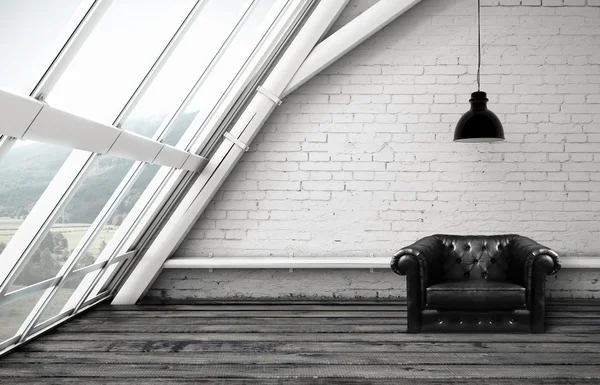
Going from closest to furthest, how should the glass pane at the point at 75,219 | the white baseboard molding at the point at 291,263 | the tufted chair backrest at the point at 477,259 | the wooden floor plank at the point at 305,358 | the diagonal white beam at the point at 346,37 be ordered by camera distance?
the glass pane at the point at 75,219, the wooden floor plank at the point at 305,358, the tufted chair backrest at the point at 477,259, the diagonal white beam at the point at 346,37, the white baseboard molding at the point at 291,263

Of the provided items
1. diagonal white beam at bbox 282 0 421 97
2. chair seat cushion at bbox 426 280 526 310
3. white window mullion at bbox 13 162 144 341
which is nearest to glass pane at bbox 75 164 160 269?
white window mullion at bbox 13 162 144 341

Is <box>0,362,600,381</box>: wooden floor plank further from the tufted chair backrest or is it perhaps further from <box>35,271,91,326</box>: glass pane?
the tufted chair backrest

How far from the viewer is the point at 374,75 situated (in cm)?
569

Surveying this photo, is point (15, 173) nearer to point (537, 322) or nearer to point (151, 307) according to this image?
point (151, 307)

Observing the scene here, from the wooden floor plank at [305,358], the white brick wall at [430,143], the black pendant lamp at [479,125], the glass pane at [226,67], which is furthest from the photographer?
the white brick wall at [430,143]

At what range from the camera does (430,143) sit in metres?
5.67

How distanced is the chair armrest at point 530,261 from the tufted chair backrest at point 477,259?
240 mm

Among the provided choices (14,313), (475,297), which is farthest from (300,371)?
(14,313)

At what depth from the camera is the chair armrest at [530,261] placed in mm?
4344

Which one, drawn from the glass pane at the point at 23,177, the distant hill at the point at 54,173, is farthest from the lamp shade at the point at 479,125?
the glass pane at the point at 23,177

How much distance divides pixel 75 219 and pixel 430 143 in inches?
131

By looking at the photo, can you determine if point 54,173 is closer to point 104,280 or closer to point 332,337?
point 332,337

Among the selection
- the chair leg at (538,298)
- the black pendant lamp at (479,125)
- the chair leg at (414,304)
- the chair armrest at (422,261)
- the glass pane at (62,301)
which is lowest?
the glass pane at (62,301)

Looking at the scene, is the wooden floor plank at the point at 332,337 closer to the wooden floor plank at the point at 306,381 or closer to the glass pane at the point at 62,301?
the glass pane at the point at 62,301
